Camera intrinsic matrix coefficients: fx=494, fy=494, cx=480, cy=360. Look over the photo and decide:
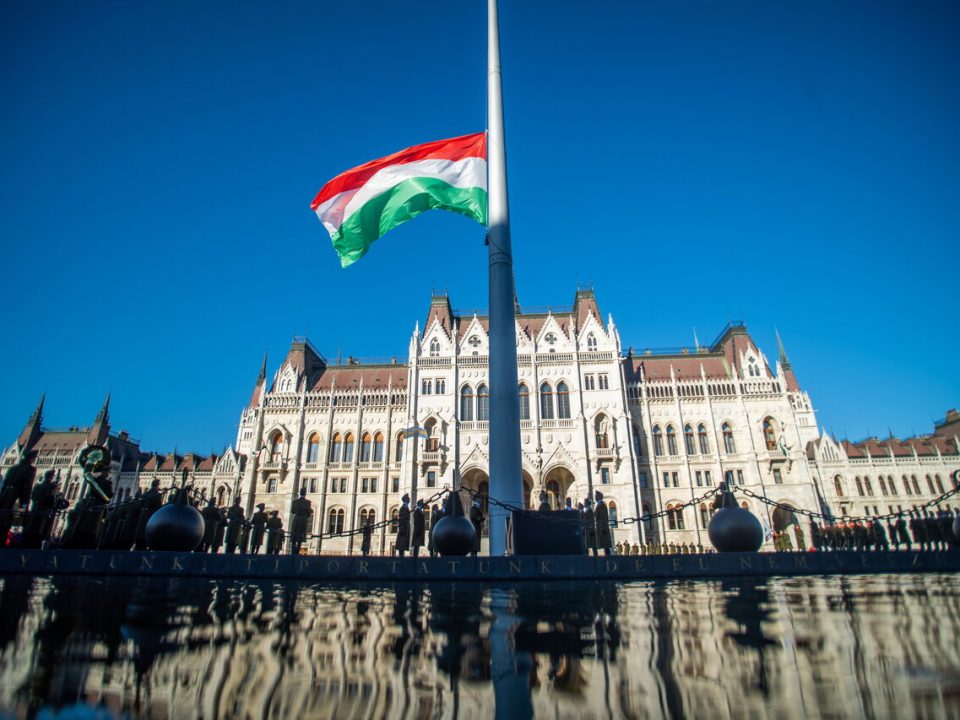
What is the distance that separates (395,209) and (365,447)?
3022 cm

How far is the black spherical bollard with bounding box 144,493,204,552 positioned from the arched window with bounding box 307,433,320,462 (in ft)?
111

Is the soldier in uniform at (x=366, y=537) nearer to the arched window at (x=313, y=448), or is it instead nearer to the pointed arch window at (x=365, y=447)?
the pointed arch window at (x=365, y=447)

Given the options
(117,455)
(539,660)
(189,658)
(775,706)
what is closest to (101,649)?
(189,658)

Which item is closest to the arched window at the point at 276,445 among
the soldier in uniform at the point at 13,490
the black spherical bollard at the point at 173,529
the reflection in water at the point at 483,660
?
the soldier in uniform at the point at 13,490

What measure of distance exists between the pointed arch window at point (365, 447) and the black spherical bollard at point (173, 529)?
32.9 metres

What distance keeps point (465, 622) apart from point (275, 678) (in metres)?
1.61

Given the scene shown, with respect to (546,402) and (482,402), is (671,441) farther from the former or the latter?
(482,402)

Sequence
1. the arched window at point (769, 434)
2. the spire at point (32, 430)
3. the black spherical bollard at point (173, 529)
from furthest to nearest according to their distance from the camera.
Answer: the spire at point (32, 430) → the arched window at point (769, 434) → the black spherical bollard at point (173, 529)

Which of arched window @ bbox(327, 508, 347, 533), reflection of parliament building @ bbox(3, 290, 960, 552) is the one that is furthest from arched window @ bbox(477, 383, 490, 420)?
arched window @ bbox(327, 508, 347, 533)

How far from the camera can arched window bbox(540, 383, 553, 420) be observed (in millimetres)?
37094

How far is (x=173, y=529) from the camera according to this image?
7707 mm

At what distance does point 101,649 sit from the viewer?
81.4 inches

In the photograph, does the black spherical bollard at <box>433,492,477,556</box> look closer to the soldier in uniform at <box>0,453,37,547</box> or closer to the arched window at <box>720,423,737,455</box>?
the soldier in uniform at <box>0,453,37,547</box>

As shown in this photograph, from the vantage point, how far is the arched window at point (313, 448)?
40.2 m
